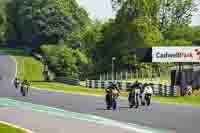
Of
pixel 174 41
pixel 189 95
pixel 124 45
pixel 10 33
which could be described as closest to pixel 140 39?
pixel 124 45

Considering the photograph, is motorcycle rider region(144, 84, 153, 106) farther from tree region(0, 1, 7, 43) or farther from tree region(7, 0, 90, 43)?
tree region(0, 1, 7, 43)

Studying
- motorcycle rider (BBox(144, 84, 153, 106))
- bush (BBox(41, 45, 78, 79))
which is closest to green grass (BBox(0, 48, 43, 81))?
bush (BBox(41, 45, 78, 79))

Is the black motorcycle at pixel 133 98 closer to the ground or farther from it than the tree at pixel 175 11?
closer to the ground

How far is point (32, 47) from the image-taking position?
435 ft

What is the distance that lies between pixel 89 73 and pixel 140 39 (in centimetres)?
1342

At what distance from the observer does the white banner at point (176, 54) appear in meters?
54.7

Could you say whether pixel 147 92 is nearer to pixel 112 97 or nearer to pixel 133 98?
pixel 133 98

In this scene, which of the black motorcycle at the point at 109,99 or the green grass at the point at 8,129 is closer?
the green grass at the point at 8,129

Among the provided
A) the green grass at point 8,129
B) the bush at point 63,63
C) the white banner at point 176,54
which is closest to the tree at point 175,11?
the bush at point 63,63

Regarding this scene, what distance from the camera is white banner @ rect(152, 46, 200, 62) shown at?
2154 inches

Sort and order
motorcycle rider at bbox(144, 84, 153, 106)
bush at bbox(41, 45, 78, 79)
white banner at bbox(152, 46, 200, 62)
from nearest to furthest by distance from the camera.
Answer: motorcycle rider at bbox(144, 84, 153, 106), white banner at bbox(152, 46, 200, 62), bush at bbox(41, 45, 78, 79)

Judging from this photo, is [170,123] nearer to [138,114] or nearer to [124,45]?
[138,114]

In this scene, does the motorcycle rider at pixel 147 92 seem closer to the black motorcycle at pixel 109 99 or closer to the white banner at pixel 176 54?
the black motorcycle at pixel 109 99

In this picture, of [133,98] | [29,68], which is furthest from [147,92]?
[29,68]
